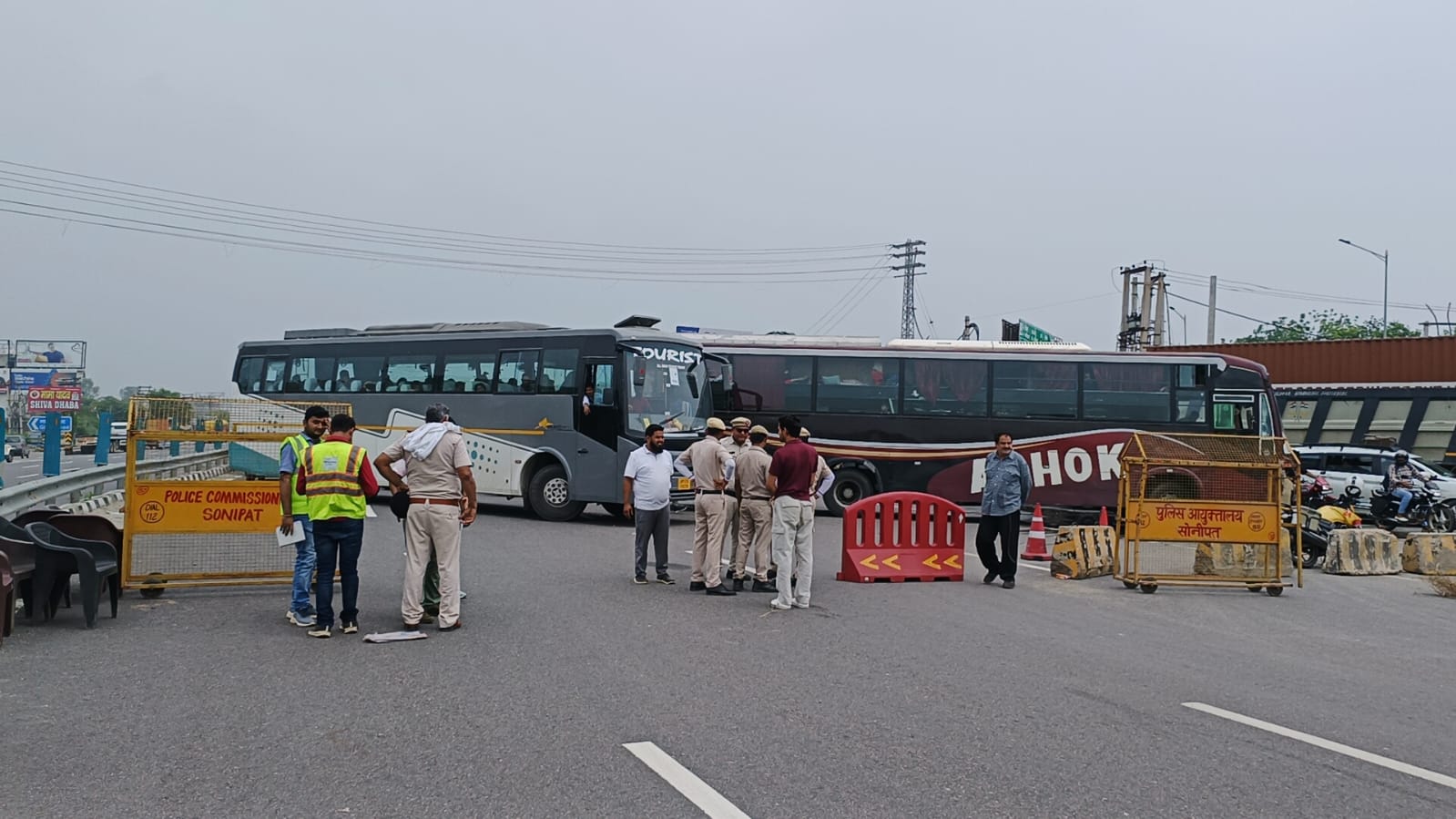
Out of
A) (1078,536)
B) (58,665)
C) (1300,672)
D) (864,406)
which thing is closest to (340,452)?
(58,665)

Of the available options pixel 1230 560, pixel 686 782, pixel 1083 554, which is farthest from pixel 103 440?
pixel 686 782

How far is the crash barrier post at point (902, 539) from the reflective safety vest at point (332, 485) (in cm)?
590

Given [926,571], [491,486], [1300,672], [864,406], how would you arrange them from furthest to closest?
[864,406] < [491,486] < [926,571] < [1300,672]

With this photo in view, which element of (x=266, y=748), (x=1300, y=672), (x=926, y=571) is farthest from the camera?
(x=926, y=571)

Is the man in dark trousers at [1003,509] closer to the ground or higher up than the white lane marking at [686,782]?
higher up

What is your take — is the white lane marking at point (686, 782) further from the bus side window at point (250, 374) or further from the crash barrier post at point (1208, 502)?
the bus side window at point (250, 374)

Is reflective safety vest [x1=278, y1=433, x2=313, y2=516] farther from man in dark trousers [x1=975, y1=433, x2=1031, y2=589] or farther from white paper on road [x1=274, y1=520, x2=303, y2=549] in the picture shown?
man in dark trousers [x1=975, y1=433, x2=1031, y2=589]

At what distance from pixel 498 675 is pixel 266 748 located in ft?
6.54

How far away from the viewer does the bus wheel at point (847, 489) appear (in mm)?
23359

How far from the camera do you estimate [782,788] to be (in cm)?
532

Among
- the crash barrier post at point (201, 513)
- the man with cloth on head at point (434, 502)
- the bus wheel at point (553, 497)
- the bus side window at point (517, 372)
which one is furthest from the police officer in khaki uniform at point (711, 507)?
the bus side window at point (517, 372)

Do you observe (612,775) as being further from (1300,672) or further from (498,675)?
(1300,672)

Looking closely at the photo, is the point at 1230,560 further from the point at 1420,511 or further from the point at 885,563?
the point at 1420,511

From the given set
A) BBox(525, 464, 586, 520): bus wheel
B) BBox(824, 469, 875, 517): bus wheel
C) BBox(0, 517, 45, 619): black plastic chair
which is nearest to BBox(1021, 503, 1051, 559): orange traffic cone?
BBox(824, 469, 875, 517): bus wheel
